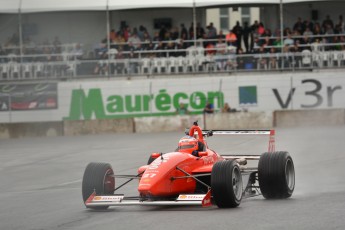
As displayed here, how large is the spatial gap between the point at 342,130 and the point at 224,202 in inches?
726

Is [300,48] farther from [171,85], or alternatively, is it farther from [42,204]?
[42,204]

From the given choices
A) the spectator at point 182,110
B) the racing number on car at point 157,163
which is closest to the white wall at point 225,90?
the spectator at point 182,110

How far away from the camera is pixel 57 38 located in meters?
37.4

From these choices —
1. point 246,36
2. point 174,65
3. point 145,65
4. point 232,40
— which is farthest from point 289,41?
point 145,65

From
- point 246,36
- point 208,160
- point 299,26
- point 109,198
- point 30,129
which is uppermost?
A: point 299,26

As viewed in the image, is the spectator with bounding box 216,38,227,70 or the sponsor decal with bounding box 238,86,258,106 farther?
the spectator with bounding box 216,38,227,70

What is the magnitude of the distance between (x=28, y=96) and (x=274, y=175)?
945 inches

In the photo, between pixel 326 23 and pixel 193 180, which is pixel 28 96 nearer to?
pixel 326 23

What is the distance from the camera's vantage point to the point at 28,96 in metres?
35.3

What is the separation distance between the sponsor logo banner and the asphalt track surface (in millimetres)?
3939

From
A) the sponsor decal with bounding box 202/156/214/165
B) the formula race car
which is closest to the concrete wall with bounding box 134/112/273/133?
the sponsor decal with bounding box 202/156/214/165

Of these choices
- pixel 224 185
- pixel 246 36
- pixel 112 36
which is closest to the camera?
pixel 224 185

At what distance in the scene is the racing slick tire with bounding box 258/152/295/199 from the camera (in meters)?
12.4

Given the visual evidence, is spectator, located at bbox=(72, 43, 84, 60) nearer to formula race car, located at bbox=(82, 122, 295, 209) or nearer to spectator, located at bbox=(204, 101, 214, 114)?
spectator, located at bbox=(204, 101, 214, 114)
